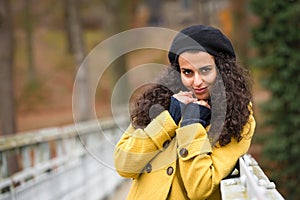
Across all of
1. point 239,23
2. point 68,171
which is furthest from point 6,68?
point 239,23

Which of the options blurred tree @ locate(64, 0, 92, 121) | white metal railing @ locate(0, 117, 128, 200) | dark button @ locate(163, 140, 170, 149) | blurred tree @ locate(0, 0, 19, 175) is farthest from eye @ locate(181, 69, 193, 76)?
blurred tree @ locate(64, 0, 92, 121)

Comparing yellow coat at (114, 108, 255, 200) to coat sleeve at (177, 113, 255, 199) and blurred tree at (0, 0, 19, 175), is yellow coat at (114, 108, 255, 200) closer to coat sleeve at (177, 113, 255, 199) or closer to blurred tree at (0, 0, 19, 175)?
coat sleeve at (177, 113, 255, 199)

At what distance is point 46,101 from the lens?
52719mm

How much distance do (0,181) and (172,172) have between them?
15.4 feet

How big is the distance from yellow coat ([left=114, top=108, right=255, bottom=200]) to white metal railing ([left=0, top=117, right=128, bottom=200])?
7.08ft

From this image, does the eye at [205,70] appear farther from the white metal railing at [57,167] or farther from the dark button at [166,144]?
the white metal railing at [57,167]

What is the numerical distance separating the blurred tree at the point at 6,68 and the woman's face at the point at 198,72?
15.7 m

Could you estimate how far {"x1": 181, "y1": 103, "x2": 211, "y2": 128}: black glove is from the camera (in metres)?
3.96

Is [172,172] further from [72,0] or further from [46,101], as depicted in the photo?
[46,101]

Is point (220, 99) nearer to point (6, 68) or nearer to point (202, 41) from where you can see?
point (202, 41)


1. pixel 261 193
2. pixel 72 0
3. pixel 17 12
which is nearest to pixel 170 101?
pixel 261 193

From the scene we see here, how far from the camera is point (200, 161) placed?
3.85 m

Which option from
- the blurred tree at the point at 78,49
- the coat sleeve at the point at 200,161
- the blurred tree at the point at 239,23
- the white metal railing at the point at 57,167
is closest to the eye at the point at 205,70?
the coat sleeve at the point at 200,161

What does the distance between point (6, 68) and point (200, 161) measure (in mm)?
17096
